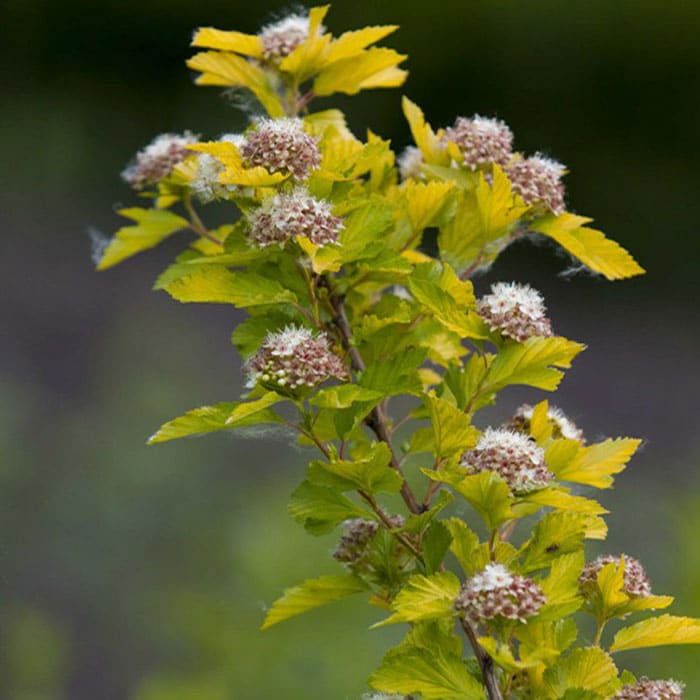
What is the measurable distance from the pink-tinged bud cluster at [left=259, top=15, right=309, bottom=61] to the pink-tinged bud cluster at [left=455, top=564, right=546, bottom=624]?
1.51 feet

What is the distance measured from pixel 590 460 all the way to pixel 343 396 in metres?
0.18

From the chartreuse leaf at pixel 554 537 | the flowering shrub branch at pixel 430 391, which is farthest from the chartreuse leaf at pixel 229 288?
the chartreuse leaf at pixel 554 537

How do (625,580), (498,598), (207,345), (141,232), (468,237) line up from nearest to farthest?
(498,598) → (625,580) → (468,237) → (141,232) → (207,345)

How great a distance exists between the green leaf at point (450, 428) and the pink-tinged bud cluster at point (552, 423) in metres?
0.07

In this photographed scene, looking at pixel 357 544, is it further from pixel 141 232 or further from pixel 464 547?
pixel 141 232

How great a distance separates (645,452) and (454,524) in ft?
10.7

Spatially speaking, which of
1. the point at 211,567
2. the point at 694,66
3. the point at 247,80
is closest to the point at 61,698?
the point at 211,567

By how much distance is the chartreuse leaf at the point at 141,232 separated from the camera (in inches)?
36.9

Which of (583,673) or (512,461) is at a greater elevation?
(512,461)

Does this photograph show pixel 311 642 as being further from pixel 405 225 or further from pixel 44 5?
pixel 44 5

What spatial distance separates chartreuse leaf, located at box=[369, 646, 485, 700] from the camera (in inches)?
25.8

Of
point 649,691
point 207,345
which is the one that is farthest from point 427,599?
point 207,345

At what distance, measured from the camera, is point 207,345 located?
3.62m

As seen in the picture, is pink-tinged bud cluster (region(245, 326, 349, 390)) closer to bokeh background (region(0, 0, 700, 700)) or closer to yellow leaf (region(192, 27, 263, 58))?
yellow leaf (region(192, 27, 263, 58))
